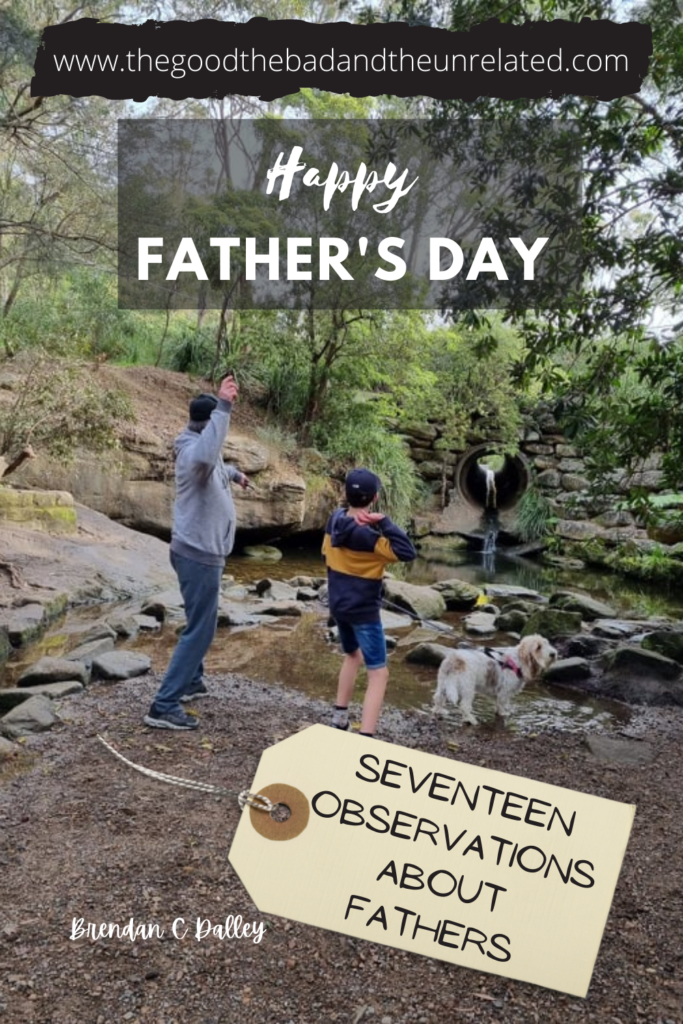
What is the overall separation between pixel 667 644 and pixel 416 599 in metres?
2.59

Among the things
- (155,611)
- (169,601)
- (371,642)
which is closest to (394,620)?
(169,601)

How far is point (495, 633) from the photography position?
7.20 metres

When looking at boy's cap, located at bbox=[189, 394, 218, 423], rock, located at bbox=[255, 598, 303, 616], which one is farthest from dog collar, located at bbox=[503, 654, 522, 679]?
rock, located at bbox=[255, 598, 303, 616]

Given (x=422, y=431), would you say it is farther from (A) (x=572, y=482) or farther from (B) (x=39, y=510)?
(B) (x=39, y=510)

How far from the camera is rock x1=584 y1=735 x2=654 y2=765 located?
370cm

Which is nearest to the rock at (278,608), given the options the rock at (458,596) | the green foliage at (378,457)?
the rock at (458,596)

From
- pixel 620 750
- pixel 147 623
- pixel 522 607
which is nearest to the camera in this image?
pixel 620 750

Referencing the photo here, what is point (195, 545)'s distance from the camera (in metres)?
3.54

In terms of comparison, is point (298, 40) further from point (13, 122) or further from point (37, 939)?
point (13, 122)

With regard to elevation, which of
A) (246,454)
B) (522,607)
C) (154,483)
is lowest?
(522,607)

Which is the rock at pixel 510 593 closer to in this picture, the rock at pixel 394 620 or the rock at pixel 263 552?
the rock at pixel 394 620

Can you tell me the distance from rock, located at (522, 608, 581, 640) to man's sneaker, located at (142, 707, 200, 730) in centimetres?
389

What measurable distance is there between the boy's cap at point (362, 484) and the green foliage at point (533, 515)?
12.2 metres

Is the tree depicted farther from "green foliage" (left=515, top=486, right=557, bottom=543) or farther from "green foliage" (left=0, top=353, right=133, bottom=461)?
"green foliage" (left=515, top=486, right=557, bottom=543)
